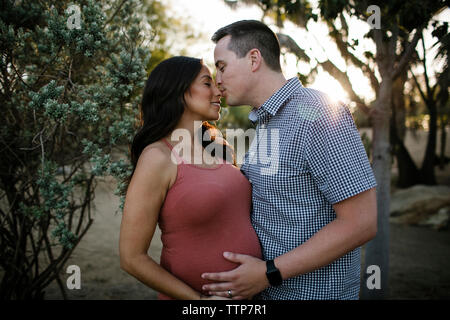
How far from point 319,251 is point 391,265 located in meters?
A: 5.86

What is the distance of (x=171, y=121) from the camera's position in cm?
218

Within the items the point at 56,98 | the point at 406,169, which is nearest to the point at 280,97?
the point at 56,98

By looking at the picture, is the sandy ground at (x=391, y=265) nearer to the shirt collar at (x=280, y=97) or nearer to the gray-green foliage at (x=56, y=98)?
the gray-green foliage at (x=56, y=98)

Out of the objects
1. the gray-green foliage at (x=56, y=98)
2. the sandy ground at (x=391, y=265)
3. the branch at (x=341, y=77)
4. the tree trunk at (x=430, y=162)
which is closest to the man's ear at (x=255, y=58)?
the gray-green foliage at (x=56, y=98)

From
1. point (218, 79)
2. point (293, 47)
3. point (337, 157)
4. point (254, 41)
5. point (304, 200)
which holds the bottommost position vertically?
point (304, 200)

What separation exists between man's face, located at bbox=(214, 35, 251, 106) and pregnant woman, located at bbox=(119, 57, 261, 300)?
6.5 inches

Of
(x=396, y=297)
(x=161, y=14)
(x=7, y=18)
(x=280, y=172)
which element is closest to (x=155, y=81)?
(x=280, y=172)

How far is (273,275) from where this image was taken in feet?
5.83

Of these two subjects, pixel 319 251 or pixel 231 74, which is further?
pixel 231 74

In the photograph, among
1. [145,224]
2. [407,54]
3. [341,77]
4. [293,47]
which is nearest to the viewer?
[145,224]

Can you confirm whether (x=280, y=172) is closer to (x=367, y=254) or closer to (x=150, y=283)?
(x=150, y=283)

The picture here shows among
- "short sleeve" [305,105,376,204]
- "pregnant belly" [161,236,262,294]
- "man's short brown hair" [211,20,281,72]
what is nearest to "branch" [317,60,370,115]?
"man's short brown hair" [211,20,281,72]

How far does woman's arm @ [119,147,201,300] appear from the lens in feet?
5.82

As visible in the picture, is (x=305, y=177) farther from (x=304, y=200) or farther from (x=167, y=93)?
(x=167, y=93)
